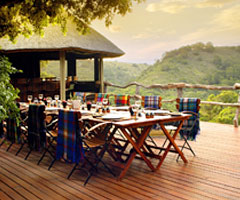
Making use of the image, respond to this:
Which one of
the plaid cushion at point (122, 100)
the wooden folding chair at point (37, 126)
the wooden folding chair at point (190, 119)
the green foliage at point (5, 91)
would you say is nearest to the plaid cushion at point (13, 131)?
the wooden folding chair at point (37, 126)

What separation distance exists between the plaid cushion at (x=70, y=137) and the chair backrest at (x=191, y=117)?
2067 millimetres

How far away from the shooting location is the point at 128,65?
3166cm

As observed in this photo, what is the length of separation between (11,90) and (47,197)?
1.56m

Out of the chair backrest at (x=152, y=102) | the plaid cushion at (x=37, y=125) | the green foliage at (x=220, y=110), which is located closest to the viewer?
the plaid cushion at (x=37, y=125)

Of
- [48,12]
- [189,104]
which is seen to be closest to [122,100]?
[189,104]

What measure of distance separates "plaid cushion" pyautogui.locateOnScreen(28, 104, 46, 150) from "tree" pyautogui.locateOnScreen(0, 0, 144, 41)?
167 cm

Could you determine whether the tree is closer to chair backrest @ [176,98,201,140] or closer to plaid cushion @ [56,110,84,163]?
plaid cushion @ [56,110,84,163]

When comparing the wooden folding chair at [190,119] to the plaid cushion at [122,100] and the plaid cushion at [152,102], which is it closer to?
the plaid cushion at [152,102]

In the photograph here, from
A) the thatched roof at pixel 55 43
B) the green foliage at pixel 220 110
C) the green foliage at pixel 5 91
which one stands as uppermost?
the thatched roof at pixel 55 43

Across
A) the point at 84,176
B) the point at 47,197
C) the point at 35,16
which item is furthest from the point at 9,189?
the point at 35,16

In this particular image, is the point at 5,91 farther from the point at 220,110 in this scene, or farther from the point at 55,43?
the point at 220,110

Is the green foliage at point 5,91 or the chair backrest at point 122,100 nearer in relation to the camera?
the green foliage at point 5,91

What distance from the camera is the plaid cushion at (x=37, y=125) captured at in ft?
13.5

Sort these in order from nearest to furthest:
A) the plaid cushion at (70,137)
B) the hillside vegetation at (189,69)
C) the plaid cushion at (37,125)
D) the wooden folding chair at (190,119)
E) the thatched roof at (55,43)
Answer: the plaid cushion at (70,137) < the plaid cushion at (37,125) < the wooden folding chair at (190,119) < the thatched roof at (55,43) < the hillside vegetation at (189,69)
